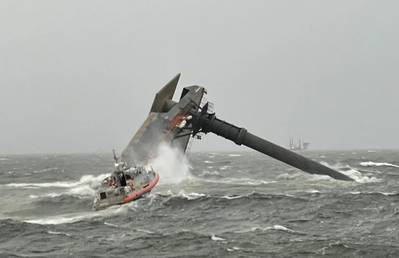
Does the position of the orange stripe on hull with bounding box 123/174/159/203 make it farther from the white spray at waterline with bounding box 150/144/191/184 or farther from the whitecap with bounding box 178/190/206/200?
the white spray at waterline with bounding box 150/144/191/184

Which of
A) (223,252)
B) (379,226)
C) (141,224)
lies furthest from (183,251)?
(379,226)

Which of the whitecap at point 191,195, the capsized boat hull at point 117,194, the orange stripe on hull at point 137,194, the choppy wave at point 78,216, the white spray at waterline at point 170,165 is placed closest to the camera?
the choppy wave at point 78,216

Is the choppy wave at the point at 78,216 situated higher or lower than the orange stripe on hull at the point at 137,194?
lower

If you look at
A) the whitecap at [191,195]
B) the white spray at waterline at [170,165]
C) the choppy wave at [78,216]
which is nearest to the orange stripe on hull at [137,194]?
the choppy wave at [78,216]

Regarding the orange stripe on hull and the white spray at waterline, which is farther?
the white spray at waterline

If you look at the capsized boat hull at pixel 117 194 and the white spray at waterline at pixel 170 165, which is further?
the white spray at waterline at pixel 170 165

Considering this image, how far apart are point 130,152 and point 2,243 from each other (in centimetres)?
3151

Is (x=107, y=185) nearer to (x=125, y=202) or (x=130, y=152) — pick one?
(x=125, y=202)

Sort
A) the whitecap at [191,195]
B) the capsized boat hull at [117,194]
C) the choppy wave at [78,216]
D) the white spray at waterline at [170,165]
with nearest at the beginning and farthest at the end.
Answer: the choppy wave at [78,216]
the capsized boat hull at [117,194]
the whitecap at [191,195]
the white spray at waterline at [170,165]

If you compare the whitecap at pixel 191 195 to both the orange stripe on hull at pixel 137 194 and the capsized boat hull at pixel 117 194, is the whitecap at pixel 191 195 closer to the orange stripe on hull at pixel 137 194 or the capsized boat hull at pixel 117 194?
the orange stripe on hull at pixel 137 194

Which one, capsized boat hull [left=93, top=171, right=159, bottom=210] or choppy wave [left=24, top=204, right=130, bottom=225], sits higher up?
capsized boat hull [left=93, top=171, right=159, bottom=210]

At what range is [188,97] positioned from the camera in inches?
2379

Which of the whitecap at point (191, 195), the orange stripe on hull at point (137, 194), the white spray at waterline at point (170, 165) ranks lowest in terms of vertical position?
the whitecap at point (191, 195)

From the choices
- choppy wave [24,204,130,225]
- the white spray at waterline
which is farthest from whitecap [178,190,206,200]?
the white spray at waterline
